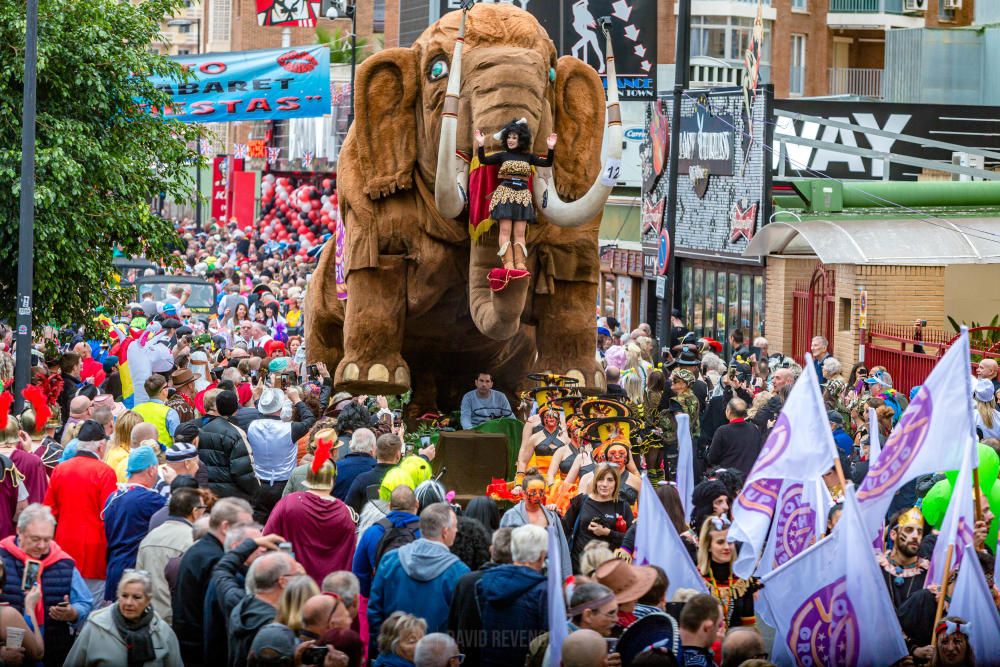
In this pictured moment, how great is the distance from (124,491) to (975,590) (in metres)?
4.29

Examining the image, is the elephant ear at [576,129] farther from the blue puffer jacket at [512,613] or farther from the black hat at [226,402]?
the blue puffer jacket at [512,613]

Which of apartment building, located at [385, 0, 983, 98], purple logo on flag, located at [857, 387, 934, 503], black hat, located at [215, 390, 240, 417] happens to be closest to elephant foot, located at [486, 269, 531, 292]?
black hat, located at [215, 390, 240, 417]

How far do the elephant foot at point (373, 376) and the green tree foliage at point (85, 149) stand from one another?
506 cm

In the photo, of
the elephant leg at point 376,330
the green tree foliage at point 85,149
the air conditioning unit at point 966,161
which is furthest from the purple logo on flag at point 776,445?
the air conditioning unit at point 966,161

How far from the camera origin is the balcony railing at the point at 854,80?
157ft

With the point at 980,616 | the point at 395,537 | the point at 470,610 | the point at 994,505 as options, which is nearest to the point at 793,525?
the point at 994,505

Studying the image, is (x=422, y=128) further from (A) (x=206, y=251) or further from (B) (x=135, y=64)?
A: (A) (x=206, y=251)

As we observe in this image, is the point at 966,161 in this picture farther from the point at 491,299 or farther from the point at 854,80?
the point at 854,80

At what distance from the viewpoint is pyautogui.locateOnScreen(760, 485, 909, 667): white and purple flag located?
743cm

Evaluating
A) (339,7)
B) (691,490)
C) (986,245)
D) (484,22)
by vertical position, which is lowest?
(691,490)

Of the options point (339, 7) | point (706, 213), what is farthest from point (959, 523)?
point (339, 7)

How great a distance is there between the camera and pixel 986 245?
72.3 ft

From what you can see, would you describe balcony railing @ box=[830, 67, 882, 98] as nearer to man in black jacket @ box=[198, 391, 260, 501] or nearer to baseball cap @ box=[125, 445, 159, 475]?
man in black jacket @ box=[198, 391, 260, 501]

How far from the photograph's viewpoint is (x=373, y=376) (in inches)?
504
